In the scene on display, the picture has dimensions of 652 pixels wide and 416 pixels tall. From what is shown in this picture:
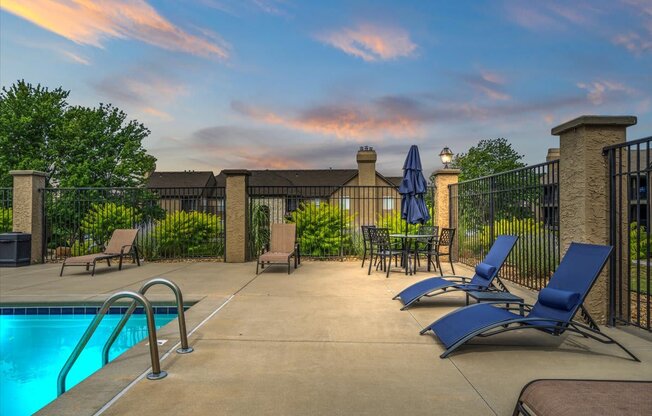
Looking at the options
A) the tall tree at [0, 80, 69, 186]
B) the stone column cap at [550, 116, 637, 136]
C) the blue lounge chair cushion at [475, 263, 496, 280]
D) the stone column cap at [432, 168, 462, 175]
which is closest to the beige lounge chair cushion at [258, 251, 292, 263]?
the blue lounge chair cushion at [475, 263, 496, 280]

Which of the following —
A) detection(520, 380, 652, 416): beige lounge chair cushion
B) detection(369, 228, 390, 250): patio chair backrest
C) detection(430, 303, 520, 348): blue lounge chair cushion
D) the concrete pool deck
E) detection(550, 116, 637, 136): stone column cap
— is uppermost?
detection(550, 116, 637, 136): stone column cap

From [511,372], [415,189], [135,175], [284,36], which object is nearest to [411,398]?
[511,372]

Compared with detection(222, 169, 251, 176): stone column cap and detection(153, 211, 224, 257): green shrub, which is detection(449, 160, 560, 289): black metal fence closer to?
detection(222, 169, 251, 176): stone column cap

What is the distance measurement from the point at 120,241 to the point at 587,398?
33.2 feet

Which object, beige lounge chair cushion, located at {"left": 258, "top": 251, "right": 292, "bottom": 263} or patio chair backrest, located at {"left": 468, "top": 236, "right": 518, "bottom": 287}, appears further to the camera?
beige lounge chair cushion, located at {"left": 258, "top": 251, "right": 292, "bottom": 263}

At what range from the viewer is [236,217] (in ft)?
34.6

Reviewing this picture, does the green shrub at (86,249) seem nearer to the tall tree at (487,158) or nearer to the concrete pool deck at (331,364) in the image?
the concrete pool deck at (331,364)

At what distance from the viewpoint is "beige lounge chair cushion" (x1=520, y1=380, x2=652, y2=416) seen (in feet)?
5.42

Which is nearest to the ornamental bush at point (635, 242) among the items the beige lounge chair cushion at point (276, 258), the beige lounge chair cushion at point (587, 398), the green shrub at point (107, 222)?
the beige lounge chair cushion at point (587, 398)

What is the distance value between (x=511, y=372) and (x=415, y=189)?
6.14 m

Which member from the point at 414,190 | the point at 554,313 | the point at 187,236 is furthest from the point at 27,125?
the point at 554,313

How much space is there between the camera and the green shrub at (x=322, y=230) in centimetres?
1152

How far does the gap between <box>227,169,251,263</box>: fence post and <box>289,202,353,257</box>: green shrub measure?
5.76ft

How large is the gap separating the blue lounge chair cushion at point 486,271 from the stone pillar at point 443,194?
5843 mm
